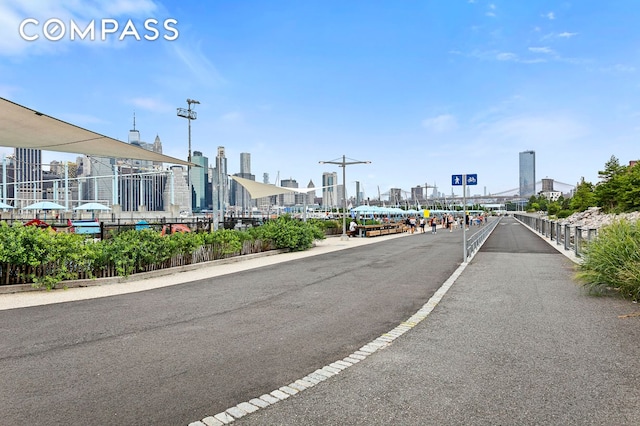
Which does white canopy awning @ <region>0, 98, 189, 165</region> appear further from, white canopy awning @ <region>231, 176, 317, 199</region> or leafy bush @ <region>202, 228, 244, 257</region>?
white canopy awning @ <region>231, 176, 317, 199</region>

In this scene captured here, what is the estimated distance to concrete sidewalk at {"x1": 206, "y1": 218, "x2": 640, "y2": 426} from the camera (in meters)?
3.18

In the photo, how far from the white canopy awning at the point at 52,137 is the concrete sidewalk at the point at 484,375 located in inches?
297

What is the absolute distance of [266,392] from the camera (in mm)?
3598

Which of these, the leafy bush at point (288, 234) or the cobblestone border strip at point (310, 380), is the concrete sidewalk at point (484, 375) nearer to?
the cobblestone border strip at point (310, 380)

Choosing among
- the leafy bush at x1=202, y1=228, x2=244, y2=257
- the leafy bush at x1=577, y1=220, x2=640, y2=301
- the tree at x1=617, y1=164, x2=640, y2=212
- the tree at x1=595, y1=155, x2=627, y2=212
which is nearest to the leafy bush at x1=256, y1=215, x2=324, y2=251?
the leafy bush at x1=202, y1=228, x2=244, y2=257

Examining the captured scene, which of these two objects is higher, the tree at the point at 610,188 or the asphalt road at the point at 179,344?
the tree at the point at 610,188

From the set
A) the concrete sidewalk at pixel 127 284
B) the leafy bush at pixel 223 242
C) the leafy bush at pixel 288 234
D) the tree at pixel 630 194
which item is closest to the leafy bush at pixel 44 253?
the concrete sidewalk at pixel 127 284

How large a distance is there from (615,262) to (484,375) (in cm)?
551

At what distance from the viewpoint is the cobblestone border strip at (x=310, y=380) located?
10.4 ft

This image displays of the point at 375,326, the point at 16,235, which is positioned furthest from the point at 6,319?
the point at 375,326

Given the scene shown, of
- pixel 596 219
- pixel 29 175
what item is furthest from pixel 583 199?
pixel 29 175

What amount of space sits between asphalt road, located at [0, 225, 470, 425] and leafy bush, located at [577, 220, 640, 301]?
10.3 ft

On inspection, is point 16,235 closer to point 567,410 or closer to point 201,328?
point 201,328

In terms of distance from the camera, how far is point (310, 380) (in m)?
3.85
